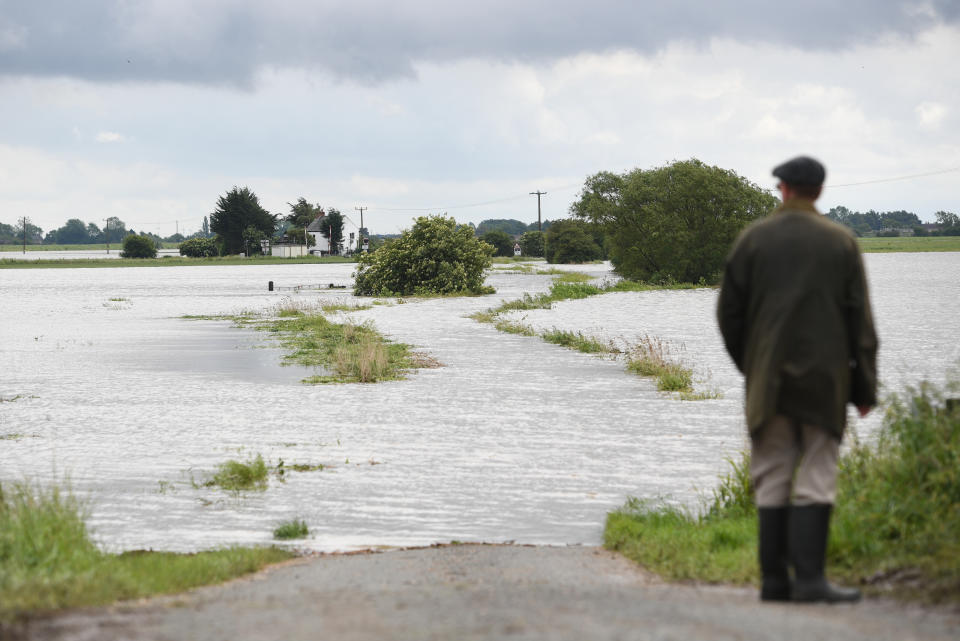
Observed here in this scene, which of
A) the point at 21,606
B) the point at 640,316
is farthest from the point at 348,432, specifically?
the point at 640,316

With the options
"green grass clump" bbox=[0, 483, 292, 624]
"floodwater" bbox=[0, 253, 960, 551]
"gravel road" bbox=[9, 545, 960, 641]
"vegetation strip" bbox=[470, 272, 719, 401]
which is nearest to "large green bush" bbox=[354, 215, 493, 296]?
"vegetation strip" bbox=[470, 272, 719, 401]

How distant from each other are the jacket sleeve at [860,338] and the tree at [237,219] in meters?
153

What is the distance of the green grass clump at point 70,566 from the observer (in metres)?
5.84

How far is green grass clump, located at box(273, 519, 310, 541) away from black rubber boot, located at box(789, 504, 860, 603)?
5.17m

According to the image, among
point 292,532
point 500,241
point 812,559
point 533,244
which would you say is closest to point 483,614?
point 812,559

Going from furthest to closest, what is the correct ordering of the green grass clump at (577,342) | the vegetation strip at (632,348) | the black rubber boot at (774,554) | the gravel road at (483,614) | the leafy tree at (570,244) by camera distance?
the leafy tree at (570,244) → the green grass clump at (577,342) → the vegetation strip at (632,348) → the black rubber boot at (774,554) → the gravel road at (483,614)

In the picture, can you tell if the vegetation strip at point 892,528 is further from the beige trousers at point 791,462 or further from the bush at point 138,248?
the bush at point 138,248

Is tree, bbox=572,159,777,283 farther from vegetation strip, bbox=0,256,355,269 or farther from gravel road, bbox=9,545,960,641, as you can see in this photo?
vegetation strip, bbox=0,256,355,269

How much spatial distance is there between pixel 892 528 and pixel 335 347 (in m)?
23.1

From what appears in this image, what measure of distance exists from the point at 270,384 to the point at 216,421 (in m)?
4.96

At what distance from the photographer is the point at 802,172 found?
591 cm

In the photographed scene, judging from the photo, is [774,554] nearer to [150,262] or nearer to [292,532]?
[292,532]

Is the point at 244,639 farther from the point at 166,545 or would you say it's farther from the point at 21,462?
the point at 21,462

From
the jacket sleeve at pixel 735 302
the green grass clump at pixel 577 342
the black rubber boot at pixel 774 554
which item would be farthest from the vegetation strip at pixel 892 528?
the green grass clump at pixel 577 342
